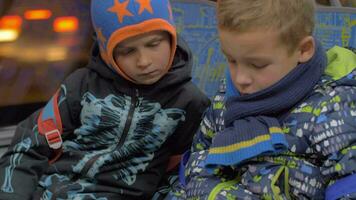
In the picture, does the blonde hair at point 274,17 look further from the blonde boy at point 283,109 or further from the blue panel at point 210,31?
the blue panel at point 210,31

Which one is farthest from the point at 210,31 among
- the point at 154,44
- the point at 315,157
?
the point at 315,157

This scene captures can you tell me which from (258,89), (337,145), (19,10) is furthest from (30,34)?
(337,145)

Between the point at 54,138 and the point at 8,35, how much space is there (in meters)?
0.68

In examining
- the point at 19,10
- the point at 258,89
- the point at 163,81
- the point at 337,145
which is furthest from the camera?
the point at 19,10

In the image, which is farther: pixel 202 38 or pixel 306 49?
pixel 202 38

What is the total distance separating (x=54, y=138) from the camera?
90.4 inches

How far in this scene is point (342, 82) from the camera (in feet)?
5.74

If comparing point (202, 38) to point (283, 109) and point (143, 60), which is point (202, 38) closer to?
point (143, 60)

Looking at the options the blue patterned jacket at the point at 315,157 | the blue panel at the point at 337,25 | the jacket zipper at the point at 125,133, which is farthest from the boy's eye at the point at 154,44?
the blue panel at the point at 337,25

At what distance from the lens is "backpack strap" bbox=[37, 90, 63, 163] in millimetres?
2297

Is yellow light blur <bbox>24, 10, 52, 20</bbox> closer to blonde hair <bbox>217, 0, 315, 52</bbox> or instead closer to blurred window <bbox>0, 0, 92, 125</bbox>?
blurred window <bbox>0, 0, 92, 125</bbox>

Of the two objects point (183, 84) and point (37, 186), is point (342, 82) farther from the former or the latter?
point (37, 186)

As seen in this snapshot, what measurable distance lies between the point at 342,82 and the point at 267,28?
0.27 meters

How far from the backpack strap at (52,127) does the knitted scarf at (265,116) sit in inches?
27.9
